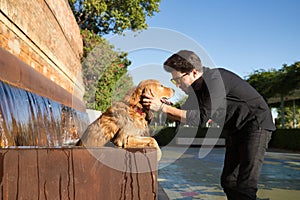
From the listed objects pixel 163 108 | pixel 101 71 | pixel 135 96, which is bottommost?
pixel 163 108

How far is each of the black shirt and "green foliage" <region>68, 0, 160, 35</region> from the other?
62.8 feet

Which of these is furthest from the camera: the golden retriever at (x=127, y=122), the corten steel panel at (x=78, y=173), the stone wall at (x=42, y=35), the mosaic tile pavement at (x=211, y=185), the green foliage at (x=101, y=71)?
the green foliage at (x=101, y=71)

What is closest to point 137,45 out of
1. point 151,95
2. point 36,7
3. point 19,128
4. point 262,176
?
point 151,95

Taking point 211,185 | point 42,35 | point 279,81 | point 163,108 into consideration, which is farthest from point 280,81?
point 163,108

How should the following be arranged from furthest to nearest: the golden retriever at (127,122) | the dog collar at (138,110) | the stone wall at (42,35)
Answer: the stone wall at (42,35), the dog collar at (138,110), the golden retriever at (127,122)

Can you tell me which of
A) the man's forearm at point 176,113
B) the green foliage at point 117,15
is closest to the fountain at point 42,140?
the man's forearm at point 176,113

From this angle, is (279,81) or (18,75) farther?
(279,81)

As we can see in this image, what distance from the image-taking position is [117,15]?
2284 centimetres

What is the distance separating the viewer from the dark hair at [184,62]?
3.45m

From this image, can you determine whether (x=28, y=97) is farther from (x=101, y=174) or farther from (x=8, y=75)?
(x=101, y=174)

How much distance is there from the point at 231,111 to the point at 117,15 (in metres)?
20.4

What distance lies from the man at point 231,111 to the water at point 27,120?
1430mm

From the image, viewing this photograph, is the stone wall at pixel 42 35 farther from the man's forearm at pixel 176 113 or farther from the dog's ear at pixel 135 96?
the man's forearm at pixel 176 113

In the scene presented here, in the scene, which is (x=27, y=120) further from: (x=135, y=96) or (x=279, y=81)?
(x=279, y=81)
